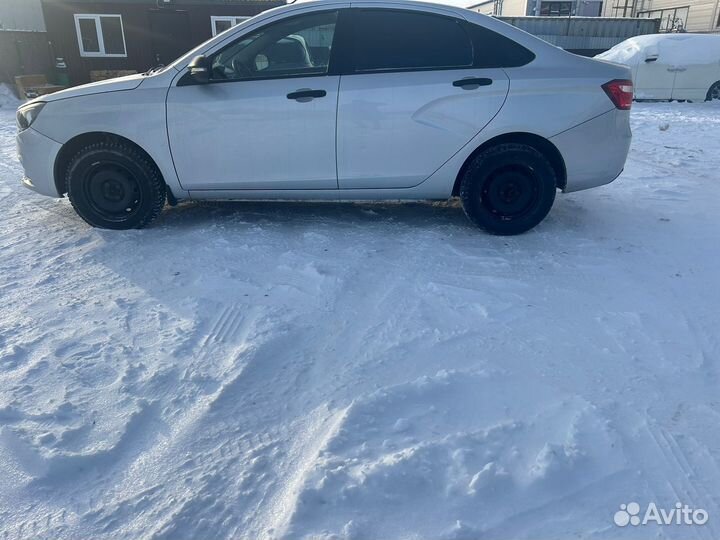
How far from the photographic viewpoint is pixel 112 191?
15.4ft

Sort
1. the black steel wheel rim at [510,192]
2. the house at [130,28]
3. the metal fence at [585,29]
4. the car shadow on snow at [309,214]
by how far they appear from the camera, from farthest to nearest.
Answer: the metal fence at [585,29], the house at [130,28], the car shadow on snow at [309,214], the black steel wheel rim at [510,192]

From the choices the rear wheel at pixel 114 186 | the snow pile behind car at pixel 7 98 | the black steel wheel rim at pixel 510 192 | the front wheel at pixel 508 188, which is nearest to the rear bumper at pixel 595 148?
the front wheel at pixel 508 188

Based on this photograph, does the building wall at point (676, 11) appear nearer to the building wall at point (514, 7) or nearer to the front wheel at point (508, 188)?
the building wall at point (514, 7)

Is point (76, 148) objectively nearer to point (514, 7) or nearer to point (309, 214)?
point (309, 214)

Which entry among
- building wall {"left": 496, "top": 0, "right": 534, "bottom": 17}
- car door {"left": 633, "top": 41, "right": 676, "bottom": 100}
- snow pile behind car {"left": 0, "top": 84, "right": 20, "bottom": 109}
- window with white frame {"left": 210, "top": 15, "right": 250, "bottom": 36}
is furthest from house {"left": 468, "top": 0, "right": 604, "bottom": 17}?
snow pile behind car {"left": 0, "top": 84, "right": 20, "bottom": 109}

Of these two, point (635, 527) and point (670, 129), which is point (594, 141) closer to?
point (635, 527)

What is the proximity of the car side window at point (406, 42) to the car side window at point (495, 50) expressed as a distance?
0.21 feet

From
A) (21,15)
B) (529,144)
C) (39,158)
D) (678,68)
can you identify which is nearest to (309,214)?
(529,144)

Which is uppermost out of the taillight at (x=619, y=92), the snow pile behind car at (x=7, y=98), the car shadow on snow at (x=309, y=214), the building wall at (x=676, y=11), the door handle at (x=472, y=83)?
the building wall at (x=676, y=11)

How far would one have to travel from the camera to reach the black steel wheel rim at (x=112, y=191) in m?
4.61

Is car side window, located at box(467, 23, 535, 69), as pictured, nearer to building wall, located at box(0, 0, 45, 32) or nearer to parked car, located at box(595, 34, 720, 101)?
parked car, located at box(595, 34, 720, 101)

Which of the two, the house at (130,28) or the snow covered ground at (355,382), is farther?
the house at (130,28)

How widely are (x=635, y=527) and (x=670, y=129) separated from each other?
9.95 metres

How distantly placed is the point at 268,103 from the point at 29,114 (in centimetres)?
209
